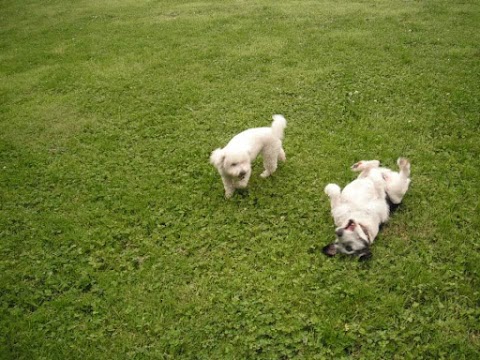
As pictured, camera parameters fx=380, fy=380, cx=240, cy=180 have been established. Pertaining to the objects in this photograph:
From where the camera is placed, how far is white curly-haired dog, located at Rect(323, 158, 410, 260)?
4527 mm

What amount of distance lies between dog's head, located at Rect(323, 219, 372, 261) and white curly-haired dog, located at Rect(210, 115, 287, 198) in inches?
62.5

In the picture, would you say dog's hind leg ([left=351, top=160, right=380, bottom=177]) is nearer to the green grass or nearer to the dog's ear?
the green grass

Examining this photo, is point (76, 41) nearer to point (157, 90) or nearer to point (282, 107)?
point (157, 90)

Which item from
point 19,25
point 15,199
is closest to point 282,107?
point 15,199

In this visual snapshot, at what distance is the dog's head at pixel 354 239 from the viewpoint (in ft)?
14.7

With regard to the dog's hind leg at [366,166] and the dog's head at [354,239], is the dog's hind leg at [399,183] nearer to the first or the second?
the dog's hind leg at [366,166]

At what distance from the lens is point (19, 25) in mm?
15570

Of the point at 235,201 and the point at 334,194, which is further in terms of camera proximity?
the point at 235,201

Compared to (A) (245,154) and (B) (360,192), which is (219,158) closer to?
(A) (245,154)

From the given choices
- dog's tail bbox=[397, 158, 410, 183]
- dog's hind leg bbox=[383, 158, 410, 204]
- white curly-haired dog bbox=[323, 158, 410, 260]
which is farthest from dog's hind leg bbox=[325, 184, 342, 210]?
dog's tail bbox=[397, 158, 410, 183]

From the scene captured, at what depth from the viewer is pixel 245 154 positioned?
210 inches

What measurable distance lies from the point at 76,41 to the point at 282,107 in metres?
8.56

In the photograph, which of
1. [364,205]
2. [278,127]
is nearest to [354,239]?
[364,205]

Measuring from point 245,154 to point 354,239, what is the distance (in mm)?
1858
